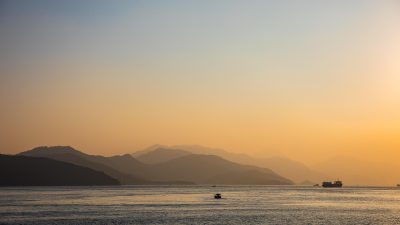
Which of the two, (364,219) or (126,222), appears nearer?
(126,222)

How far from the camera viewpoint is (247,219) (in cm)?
10375

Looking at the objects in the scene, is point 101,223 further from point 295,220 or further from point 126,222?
point 295,220

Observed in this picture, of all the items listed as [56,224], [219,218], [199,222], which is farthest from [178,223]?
[56,224]

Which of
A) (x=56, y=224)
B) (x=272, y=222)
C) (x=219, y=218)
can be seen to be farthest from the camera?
(x=219, y=218)

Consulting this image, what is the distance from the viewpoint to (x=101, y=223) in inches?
3684

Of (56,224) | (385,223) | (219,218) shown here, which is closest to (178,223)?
(219,218)

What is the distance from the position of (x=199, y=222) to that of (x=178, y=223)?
427 cm

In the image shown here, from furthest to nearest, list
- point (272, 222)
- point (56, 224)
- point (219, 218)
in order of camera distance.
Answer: point (219, 218) < point (272, 222) < point (56, 224)

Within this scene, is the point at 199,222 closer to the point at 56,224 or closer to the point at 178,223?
the point at 178,223

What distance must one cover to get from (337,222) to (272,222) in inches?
485

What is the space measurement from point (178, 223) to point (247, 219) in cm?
1596

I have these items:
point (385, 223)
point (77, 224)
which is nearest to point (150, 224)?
point (77, 224)

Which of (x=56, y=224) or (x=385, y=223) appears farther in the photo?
(x=385, y=223)

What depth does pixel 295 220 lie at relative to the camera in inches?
4060
